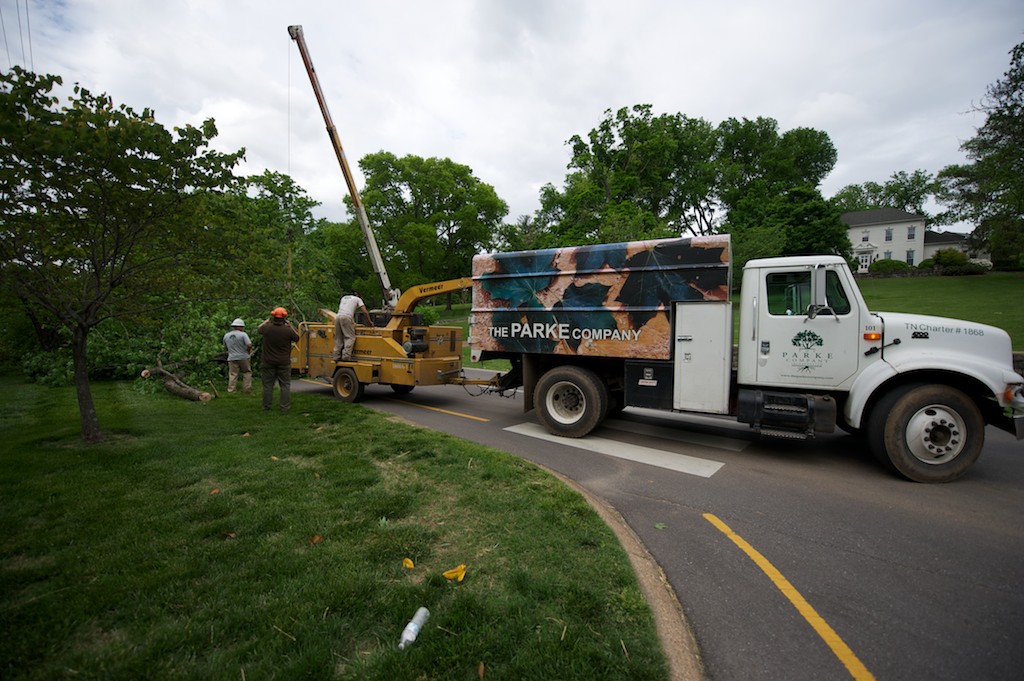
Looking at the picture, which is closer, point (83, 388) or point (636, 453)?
point (83, 388)

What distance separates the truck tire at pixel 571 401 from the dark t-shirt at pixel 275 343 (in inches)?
189

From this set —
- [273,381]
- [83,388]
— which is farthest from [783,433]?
[83,388]

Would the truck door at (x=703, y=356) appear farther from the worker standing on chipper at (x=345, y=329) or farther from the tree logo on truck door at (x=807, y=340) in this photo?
the worker standing on chipper at (x=345, y=329)

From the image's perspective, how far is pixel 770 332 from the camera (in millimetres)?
5758

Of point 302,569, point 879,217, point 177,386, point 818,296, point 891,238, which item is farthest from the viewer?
point 879,217

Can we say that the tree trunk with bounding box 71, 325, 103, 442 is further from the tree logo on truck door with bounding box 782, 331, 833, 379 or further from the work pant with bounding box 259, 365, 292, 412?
the tree logo on truck door with bounding box 782, 331, 833, 379

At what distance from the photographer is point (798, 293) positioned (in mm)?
5719

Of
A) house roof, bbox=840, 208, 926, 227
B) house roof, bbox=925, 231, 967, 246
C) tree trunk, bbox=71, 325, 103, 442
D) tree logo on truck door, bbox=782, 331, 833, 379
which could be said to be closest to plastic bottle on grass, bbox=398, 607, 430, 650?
tree logo on truck door, bbox=782, 331, 833, 379

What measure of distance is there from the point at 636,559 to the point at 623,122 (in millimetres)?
34495

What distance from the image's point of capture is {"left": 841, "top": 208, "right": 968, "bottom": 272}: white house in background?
54031 mm

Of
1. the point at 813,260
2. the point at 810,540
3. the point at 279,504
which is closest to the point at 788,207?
the point at 813,260

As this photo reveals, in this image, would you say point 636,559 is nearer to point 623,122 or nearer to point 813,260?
point 813,260

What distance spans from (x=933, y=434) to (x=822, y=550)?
277 centimetres

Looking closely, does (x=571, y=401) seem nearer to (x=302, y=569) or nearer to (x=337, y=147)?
(x=302, y=569)
